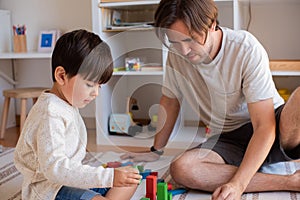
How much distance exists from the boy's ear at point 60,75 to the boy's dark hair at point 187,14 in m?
0.29

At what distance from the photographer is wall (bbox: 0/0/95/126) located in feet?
7.74

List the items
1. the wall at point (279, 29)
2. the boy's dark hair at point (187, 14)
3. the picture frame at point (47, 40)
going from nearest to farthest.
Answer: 1. the boy's dark hair at point (187, 14)
2. the wall at point (279, 29)
3. the picture frame at point (47, 40)

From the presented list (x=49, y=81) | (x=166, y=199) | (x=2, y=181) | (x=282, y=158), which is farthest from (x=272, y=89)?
(x=49, y=81)

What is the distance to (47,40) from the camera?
7.68ft

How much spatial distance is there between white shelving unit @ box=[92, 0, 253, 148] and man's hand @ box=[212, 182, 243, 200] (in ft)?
0.92

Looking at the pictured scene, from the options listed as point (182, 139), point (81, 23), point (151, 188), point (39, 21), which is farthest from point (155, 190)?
point (39, 21)

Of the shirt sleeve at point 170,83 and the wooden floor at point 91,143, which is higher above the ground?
the shirt sleeve at point 170,83

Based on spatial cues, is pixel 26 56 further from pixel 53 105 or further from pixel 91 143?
pixel 53 105

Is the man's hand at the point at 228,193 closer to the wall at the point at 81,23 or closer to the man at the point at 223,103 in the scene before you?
the man at the point at 223,103

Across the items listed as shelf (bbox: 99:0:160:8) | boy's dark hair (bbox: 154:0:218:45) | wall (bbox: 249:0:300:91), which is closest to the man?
boy's dark hair (bbox: 154:0:218:45)

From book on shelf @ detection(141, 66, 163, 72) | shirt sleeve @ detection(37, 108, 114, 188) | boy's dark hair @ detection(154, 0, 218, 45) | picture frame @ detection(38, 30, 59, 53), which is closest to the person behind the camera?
shirt sleeve @ detection(37, 108, 114, 188)

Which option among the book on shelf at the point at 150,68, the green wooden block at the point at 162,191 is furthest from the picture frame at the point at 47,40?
the green wooden block at the point at 162,191

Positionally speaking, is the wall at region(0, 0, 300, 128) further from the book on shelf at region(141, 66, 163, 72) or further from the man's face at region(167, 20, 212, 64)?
the man's face at region(167, 20, 212, 64)

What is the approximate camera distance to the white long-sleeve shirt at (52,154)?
92 centimetres
